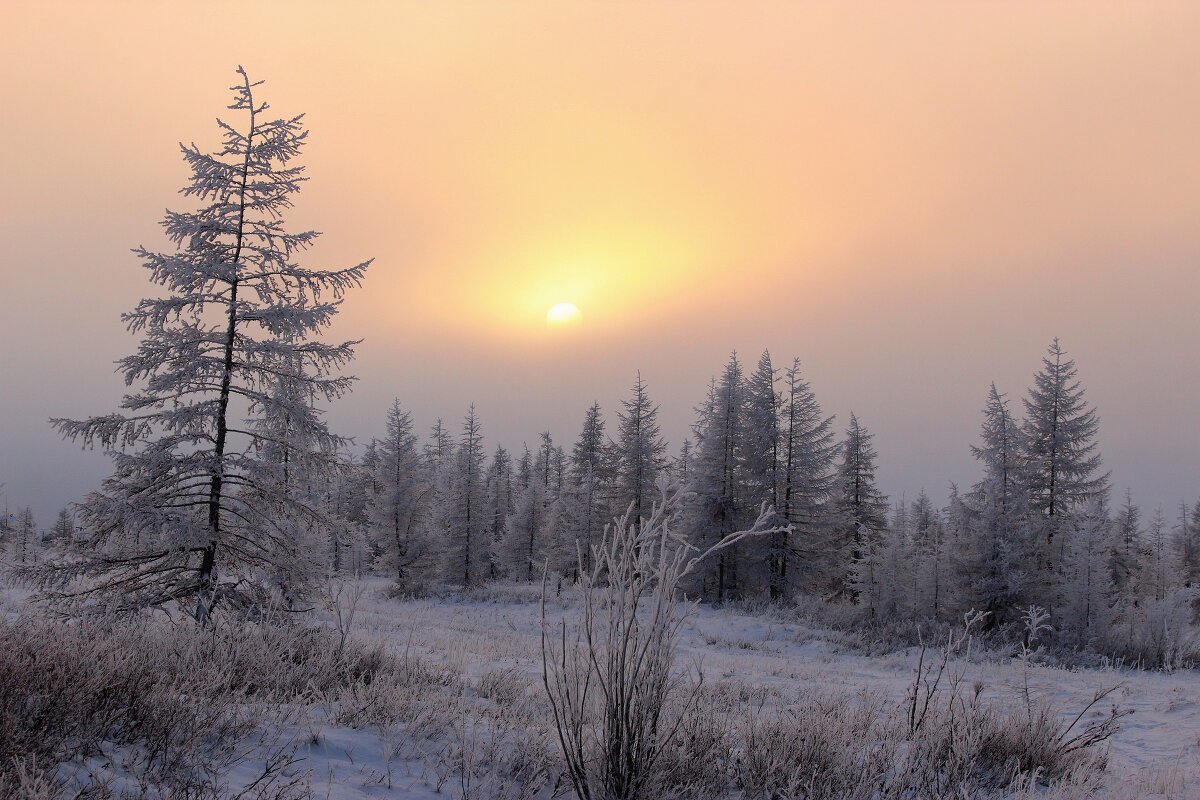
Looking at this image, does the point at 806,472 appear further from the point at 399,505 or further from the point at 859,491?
the point at 399,505

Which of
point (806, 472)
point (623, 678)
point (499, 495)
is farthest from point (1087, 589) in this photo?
point (499, 495)

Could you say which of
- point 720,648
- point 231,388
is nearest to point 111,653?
point 231,388

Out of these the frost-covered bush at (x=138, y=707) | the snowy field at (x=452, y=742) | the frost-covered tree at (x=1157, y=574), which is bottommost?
the frost-covered tree at (x=1157, y=574)

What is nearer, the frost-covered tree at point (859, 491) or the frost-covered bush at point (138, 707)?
the frost-covered bush at point (138, 707)

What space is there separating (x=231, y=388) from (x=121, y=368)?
134 cm

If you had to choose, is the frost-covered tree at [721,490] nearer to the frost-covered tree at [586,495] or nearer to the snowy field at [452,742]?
the frost-covered tree at [586,495]

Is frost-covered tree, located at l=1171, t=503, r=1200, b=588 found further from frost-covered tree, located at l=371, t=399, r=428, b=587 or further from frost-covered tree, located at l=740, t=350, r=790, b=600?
frost-covered tree, located at l=371, t=399, r=428, b=587

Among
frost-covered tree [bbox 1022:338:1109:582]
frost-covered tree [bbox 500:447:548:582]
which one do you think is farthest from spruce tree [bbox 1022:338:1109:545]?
frost-covered tree [bbox 500:447:548:582]

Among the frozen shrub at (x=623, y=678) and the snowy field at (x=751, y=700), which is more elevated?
the frozen shrub at (x=623, y=678)

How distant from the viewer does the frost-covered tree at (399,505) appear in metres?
31.4

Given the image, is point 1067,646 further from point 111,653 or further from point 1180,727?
point 111,653

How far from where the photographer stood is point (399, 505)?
31.8 m

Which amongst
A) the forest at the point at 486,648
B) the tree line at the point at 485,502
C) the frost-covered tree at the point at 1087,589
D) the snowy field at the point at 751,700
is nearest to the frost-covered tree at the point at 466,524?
the tree line at the point at 485,502

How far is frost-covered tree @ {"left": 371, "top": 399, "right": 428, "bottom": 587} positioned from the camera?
103 ft
